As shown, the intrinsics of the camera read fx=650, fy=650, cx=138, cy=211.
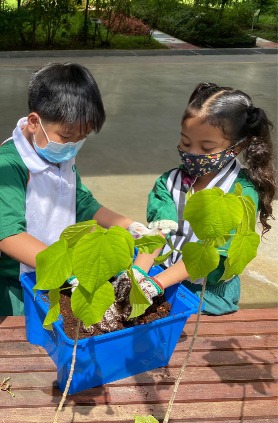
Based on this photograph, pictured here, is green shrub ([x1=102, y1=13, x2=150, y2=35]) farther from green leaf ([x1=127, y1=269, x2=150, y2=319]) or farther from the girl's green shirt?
green leaf ([x1=127, y1=269, x2=150, y2=319])

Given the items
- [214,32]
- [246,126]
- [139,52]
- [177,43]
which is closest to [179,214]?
[246,126]

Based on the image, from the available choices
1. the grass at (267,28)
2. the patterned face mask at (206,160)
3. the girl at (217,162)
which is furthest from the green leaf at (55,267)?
the grass at (267,28)

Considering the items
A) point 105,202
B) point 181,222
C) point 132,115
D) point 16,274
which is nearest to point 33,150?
point 16,274

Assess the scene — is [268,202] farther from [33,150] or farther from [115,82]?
[115,82]

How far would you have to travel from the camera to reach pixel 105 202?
13.6 ft

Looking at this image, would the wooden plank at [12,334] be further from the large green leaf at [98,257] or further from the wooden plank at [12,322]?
the large green leaf at [98,257]

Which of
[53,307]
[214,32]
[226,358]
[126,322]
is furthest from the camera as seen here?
[214,32]

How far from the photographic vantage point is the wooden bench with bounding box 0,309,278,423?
1449 mm

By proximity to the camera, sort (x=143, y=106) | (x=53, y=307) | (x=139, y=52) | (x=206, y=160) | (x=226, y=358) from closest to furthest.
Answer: (x=53, y=307) → (x=226, y=358) → (x=206, y=160) → (x=143, y=106) → (x=139, y=52)

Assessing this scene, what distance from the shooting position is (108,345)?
4.80 feet

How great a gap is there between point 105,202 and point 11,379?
2.65 metres

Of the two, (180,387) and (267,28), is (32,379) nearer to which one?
(180,387)

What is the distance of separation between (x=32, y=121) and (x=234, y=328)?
0.84 meters

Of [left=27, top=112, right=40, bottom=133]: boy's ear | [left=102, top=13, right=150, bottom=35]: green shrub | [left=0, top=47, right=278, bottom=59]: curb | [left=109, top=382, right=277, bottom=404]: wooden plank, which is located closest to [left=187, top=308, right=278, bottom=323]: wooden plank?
[left=109, top=382, right=277, bottom=404]: wooden plank
